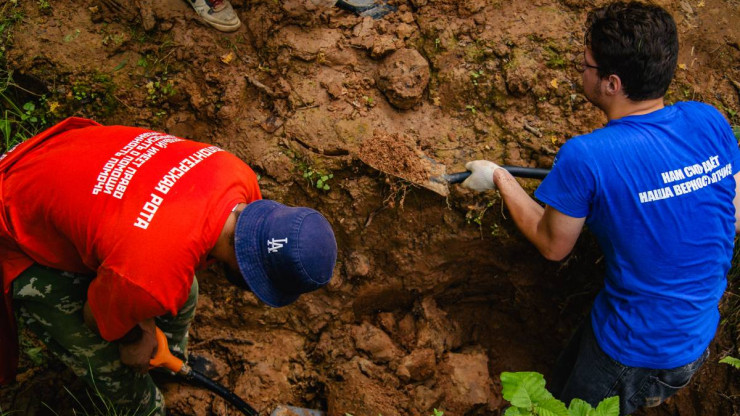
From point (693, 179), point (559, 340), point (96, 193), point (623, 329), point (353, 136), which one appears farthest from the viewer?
point (559, 340)

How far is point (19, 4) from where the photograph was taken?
2.67 m

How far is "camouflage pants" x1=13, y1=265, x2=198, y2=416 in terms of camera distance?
192 centimetres

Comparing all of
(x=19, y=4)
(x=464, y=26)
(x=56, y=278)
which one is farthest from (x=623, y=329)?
(x=19, y=4)

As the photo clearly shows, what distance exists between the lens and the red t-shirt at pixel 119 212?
63.0 inches

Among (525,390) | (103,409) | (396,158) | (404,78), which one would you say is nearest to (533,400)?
(525,390)

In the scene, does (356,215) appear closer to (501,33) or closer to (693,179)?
(501,33)

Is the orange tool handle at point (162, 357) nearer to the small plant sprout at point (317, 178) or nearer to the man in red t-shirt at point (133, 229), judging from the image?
the man in red t-shirt at point (133, 229)

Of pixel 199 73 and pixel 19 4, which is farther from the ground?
pixel 19 4

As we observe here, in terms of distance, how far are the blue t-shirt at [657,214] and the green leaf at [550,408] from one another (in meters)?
0.61

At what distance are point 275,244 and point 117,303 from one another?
54 cm

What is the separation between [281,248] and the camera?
Result: 1669mm

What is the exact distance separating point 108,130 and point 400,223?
1431mm

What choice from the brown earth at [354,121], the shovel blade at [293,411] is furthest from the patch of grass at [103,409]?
the shovel blade at [293,411]

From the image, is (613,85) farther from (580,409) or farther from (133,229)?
(133,229)
